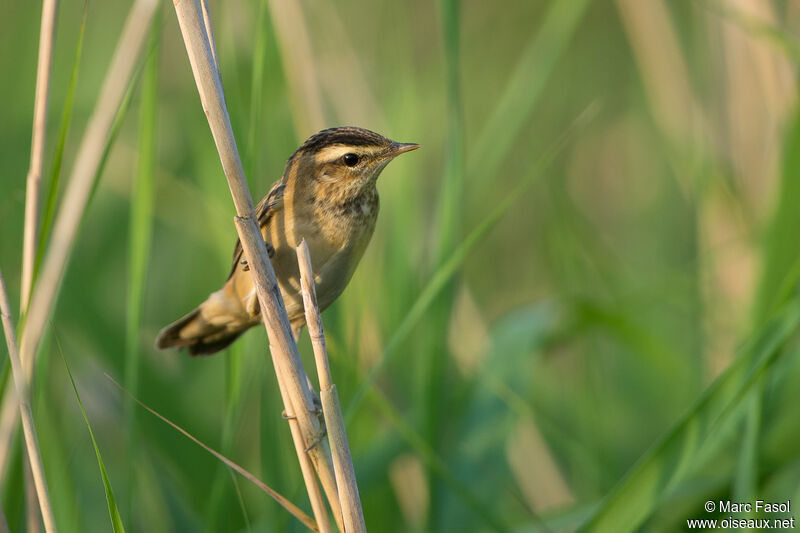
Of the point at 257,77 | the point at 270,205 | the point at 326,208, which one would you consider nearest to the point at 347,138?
the point at 326,208

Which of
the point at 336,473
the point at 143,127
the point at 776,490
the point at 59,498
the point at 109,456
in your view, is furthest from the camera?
the point at 109,456

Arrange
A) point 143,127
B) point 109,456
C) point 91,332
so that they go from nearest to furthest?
1. point 143,127
2. point 91,332
3. point 109,456

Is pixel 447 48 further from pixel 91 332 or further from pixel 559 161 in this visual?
pixel 559 161

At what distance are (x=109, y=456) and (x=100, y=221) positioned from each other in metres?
1.22

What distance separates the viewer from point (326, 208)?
8.29 feet

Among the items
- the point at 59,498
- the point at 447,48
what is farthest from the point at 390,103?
the point at 59,498

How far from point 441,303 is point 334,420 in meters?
1.08

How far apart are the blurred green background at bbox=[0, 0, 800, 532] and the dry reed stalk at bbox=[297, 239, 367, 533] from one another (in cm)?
30

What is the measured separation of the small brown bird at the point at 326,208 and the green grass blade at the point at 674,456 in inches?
38.8

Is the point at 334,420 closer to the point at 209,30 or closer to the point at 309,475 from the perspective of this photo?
the point at 309,475

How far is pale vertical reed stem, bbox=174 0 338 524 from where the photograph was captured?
178 cm

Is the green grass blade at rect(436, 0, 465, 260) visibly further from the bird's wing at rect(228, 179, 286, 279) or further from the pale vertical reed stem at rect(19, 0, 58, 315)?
the pale vertical reed stem at rect(19, 0, 58, 315)

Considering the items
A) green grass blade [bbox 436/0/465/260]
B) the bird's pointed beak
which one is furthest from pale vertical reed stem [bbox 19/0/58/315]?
green grass blade [bbox 436/0/465/260]

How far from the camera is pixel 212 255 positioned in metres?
4.33
